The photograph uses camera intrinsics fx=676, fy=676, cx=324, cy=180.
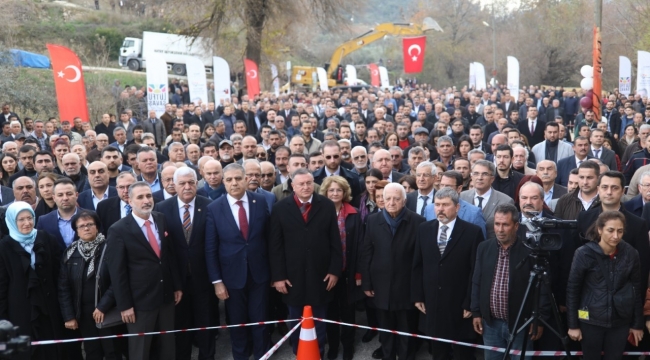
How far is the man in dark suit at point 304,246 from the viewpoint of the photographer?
21.5 ft

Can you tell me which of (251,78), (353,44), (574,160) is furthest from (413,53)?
(574,160)

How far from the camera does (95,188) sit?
7.69 m

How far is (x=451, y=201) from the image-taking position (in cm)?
602

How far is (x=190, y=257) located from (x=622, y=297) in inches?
153

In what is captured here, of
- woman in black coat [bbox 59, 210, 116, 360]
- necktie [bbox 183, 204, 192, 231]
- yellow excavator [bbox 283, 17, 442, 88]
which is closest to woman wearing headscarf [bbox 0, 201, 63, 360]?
woman in black coat [bbox 59, 210, 116, 360]

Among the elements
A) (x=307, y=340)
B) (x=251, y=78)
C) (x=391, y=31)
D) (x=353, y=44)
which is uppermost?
(x=391, y=31)

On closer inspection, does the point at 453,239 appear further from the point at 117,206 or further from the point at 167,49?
the point at 167,49

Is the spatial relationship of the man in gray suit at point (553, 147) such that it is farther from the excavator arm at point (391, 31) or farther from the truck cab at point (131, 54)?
the truck cab at point (131, 54)

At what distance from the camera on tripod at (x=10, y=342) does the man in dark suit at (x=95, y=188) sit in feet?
15.0

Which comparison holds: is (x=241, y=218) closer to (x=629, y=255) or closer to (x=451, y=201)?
(x=451, y=201)

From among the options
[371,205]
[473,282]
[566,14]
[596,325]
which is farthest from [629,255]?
[566,14]

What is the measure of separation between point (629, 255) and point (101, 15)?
45880 mm

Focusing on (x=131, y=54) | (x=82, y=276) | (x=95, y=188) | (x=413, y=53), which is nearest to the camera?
(x=82, y=276)

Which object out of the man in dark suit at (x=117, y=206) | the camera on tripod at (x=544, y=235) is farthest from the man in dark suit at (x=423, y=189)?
the man in dark suit at (x=117, y=206)
